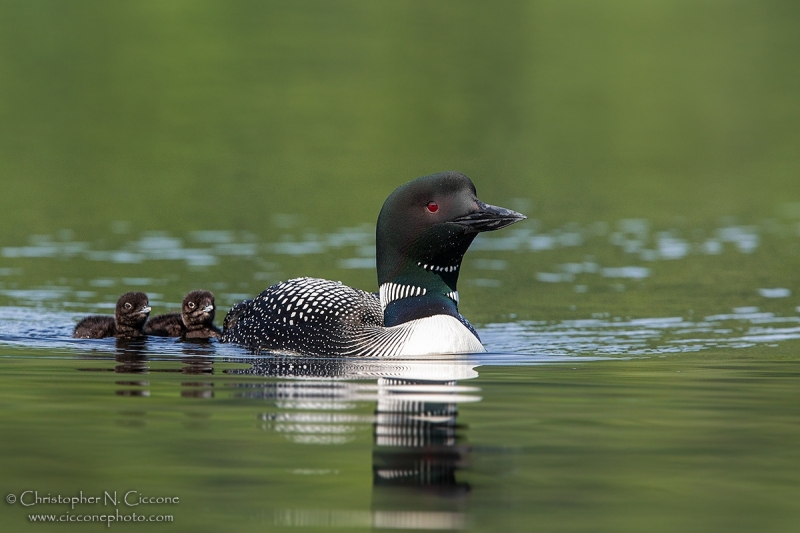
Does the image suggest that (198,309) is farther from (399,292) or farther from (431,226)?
(431,226)

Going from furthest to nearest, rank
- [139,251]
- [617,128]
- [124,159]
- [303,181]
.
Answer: [617,128], [124,159], [303,181], [139,251]

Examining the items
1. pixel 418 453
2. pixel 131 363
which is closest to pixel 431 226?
pixel 131 363

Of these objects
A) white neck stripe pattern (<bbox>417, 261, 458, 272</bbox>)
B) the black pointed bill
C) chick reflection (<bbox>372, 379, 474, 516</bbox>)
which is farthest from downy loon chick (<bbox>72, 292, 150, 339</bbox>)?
chick reflection (<bbox>372, 379, 474, 516</bbox>)

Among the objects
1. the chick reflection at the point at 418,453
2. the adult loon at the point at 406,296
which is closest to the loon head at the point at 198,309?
the adult loon at the point at 406,296

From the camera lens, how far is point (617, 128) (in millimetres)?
23781

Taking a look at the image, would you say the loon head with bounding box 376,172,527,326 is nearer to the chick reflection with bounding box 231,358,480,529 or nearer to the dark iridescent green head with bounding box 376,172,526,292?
the dark iridescent green head with bounding box 376,172,526,292

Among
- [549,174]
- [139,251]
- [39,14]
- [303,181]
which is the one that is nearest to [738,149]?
[549,174]

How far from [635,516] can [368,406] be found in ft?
6.82

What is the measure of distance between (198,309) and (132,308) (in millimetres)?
468

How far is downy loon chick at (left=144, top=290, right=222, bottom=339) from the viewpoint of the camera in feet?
31.8

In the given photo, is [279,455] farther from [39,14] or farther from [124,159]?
[39,14]

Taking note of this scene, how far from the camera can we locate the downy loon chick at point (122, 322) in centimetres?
954

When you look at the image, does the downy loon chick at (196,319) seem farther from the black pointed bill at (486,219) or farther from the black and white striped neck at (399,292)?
the black pointed bill at (486,219)

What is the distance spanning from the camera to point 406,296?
28.1 ft
